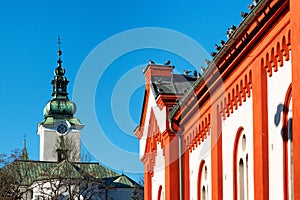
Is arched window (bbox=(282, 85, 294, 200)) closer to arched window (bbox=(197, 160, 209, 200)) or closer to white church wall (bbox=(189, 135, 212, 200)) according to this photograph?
white church wall (bbox=(189, 135, 212, 200))

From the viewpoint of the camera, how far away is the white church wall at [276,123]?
1429cm

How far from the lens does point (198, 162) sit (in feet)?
72.0

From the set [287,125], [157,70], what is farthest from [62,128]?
[287,125]

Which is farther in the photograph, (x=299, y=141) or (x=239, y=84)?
(x=239, y=84)

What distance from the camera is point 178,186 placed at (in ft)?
78.3

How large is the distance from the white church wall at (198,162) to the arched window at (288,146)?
6.15m

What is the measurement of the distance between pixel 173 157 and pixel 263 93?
345 inches

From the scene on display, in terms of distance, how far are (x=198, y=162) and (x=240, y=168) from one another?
14.9 ft

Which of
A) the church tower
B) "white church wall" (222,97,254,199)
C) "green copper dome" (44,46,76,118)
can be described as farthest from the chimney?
the church tower

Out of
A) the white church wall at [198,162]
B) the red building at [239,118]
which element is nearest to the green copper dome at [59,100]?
the red building at [239,118]

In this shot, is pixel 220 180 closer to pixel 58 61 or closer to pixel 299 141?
pixel 299 141

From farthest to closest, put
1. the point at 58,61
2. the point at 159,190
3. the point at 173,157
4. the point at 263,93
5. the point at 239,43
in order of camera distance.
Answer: the point at 58,61, the point at 159,190, the point at 173,157, the point at 239,43, the point at 263,93

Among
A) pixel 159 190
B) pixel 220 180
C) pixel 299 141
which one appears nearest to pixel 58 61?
pixel 159 190

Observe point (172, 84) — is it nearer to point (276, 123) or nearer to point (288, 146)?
→ point (276, 123)
